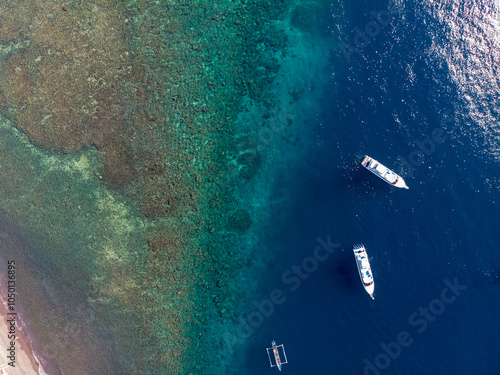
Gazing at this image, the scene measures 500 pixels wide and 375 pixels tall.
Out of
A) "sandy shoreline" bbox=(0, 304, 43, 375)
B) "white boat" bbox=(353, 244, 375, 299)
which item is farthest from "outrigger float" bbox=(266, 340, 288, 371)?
"sandy shoreline" bbox=(0, 304, 43, 375)

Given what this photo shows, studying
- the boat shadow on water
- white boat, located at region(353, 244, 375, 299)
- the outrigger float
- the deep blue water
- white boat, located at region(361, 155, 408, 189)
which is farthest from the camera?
the boat shadow on water

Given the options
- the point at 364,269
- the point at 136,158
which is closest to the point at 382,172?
the point at 364,269

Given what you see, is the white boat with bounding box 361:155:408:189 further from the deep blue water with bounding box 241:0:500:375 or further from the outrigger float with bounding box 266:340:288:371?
the outrigger float with bounding box 266:340:288:371

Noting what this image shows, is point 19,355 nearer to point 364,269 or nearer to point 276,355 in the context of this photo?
point 276,355

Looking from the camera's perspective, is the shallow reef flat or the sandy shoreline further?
the shallow reef flat

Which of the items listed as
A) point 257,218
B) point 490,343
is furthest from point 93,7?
point 490,343

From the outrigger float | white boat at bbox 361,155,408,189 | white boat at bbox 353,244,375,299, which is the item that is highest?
white boat at bbox 361,155,408,189

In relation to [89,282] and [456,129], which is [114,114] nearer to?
[89,282]
